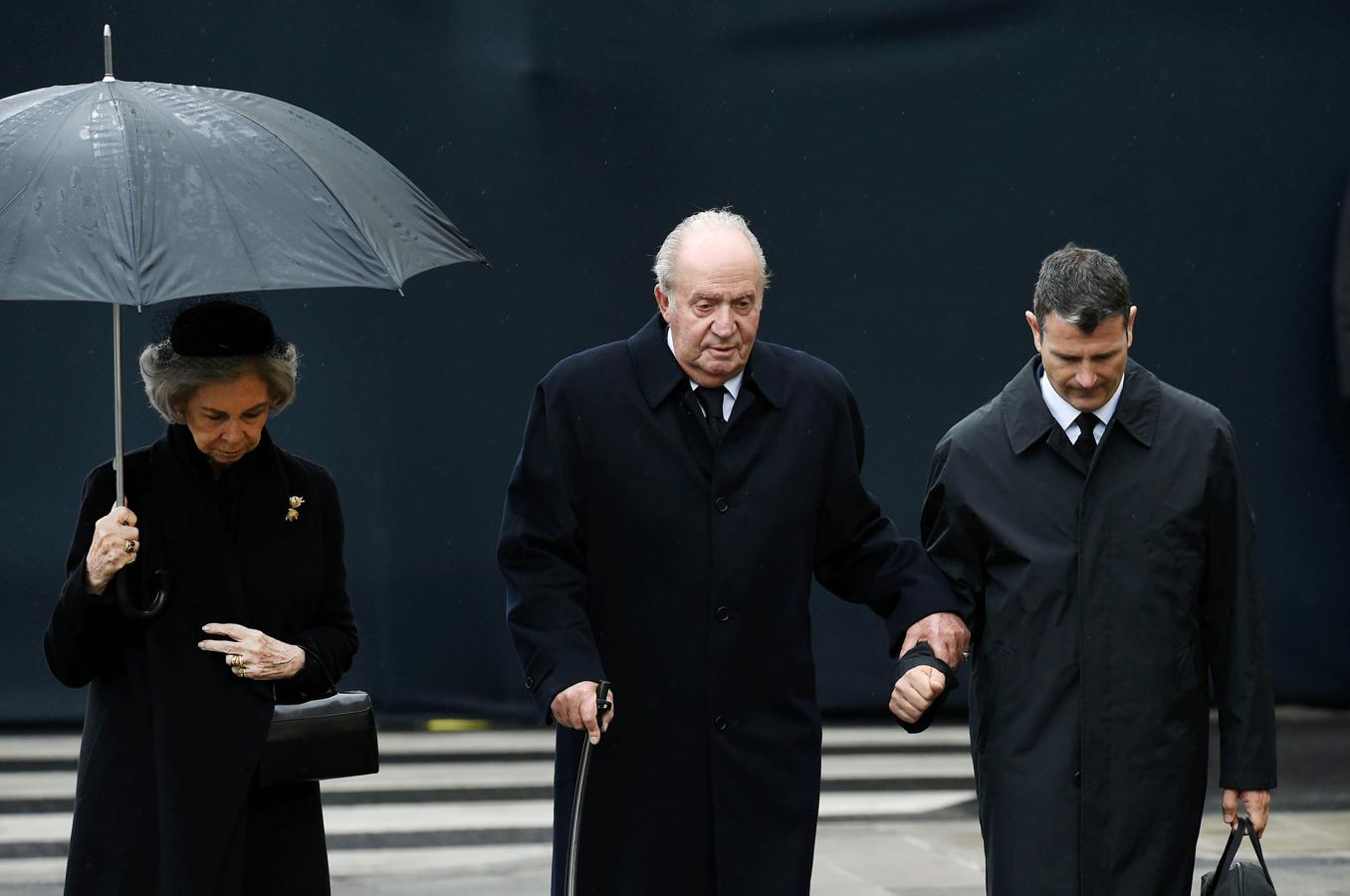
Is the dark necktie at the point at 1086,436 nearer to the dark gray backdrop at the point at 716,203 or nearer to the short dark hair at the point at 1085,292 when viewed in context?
the short dark hair at the point at 1085,292

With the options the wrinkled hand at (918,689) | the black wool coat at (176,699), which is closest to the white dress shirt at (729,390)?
the wrinkled hand at (918,689)

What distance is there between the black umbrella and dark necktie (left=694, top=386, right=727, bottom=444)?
617 millimetres

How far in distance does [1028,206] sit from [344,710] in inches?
214

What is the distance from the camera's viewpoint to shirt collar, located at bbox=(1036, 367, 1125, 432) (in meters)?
3.98

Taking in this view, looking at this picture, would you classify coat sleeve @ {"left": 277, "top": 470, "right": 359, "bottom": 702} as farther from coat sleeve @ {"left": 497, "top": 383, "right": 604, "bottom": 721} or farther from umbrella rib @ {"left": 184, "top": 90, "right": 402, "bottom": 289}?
umbrella rib @ {"left": 184, "top": 90, "right": 402, "bottom": 289}

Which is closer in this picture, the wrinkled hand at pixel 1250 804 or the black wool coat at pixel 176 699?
the black wool coat at pixel 176 699

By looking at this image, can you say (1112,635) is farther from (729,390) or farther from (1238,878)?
(729,390)

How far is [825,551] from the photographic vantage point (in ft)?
13.4

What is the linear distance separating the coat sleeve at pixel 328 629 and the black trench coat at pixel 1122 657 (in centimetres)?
124

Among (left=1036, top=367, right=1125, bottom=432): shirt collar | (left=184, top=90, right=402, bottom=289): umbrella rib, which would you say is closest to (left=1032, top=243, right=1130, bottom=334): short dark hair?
(left=1036, top=367, right=1125, bottom=432): shirt collar

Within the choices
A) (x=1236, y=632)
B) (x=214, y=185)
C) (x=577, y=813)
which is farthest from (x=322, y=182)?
(x=1236, y=632)

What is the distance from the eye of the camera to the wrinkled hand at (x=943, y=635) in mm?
3895

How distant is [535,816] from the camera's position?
24.1ft

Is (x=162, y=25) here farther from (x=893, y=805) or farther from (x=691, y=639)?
(x=691, y=639)
